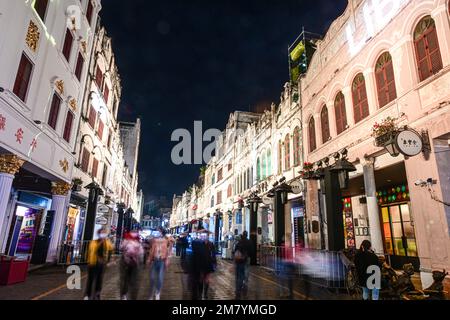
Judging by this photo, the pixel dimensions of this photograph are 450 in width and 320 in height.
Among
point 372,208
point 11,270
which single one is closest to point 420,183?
point 372,208

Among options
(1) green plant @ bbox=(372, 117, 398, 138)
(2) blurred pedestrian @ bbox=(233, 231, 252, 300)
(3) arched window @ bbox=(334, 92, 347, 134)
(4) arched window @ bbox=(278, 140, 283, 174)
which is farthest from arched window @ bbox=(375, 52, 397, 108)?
(4) arched window @ bbox=(278, 140, 283, 174)

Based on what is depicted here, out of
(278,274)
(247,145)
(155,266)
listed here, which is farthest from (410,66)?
(247,145)

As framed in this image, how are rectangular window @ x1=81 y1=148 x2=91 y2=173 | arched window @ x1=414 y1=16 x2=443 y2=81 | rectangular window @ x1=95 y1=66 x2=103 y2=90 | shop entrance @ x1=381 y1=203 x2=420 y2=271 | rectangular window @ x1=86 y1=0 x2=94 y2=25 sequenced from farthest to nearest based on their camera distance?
1. rectangular window @ x1=95 y1=66 x2=103 y2=90
2. rectangular window @ x1=81 y1=148 x2=91 y2=173
3. rectangular window @ x1=86 y1=0 x2=94 y2=25
4. shop entrance @ x1=381 y1=203 x2=420 y2=271
5. arched window @ x1=414 y1=16 x2=443 y2=81

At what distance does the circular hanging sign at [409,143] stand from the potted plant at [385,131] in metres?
0.46

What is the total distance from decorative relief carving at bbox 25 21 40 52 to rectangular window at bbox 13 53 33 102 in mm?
615

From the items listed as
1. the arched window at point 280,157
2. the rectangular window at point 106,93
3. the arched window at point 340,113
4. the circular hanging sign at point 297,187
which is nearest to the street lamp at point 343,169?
the arched window at point 340,113

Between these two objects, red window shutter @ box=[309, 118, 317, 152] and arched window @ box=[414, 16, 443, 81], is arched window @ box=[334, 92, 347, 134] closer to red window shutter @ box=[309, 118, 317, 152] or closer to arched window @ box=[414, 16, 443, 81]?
red window shutter @ box=[309, 118, 317, 152]

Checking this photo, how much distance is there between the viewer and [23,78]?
11.2m

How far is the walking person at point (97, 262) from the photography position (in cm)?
688

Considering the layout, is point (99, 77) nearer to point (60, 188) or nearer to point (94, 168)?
point (94, 168)

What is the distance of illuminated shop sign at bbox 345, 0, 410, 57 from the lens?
11512 millimetres
